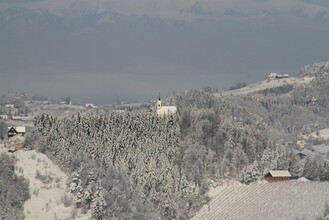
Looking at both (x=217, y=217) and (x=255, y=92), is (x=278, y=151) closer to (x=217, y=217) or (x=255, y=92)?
(x=217, y=217)

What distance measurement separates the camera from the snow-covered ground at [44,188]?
5725 centimetres

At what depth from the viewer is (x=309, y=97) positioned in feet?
464

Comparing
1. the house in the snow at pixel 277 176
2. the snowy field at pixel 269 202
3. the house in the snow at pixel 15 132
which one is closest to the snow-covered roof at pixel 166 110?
the house in the snow at pixel 15 132

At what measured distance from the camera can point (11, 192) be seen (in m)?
57.9

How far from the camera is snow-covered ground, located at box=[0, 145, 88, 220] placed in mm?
57250

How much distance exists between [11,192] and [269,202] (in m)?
15.5

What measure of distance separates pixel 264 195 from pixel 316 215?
355 centimetres

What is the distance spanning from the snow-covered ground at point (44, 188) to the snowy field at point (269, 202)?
774 cm

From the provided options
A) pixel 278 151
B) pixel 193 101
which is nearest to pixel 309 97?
pixel 193 101

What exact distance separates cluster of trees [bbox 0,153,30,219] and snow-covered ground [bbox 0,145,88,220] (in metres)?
0.41

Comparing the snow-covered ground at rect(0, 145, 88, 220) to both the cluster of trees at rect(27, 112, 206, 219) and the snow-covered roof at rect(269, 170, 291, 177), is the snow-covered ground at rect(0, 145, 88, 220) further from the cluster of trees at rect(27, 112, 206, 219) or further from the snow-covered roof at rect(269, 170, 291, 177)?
Result: the snow-covered roof at rect(269, 170, 291, 177)

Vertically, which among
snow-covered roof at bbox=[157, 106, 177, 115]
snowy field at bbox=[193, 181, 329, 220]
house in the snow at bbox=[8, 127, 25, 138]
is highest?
snow-covered roof at bbox=[157, 106, 177, 115]

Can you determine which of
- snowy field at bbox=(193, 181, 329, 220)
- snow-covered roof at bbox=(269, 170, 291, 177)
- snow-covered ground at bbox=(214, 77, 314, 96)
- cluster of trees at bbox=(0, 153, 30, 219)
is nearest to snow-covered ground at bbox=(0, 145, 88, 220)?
cluster of trees at bbox=(0, 153, 30, 219)

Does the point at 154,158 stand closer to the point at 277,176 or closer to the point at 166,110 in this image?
the point at 277,176
